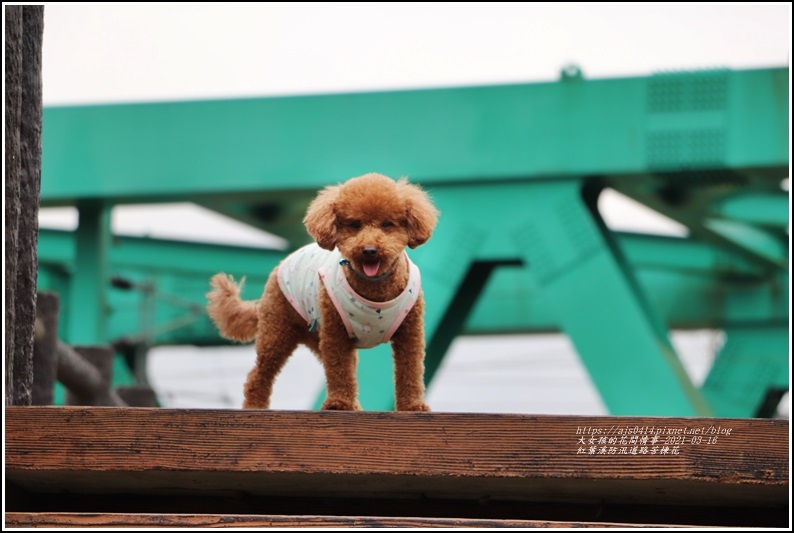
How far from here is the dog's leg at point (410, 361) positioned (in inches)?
111

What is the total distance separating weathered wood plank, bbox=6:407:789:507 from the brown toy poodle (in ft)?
1.97

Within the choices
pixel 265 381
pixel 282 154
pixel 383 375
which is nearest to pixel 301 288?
pixel 265 381

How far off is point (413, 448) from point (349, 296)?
2.37 feet

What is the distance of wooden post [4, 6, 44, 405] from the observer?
6.93 feet

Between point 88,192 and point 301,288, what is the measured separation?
516 cm

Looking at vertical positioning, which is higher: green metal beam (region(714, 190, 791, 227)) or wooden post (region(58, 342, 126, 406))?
green metal beam (region(714, 190, 791, 227))

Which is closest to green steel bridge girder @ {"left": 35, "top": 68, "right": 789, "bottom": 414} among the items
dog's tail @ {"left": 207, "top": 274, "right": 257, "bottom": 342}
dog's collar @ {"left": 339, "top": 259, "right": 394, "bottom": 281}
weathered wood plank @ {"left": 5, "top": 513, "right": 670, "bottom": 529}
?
dog's tail @ {"left": 207, "top": 274, "right": 257, "bottom": 342}

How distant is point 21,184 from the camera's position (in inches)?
87.9

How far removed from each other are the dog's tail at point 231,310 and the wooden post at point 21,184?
0.91 meters

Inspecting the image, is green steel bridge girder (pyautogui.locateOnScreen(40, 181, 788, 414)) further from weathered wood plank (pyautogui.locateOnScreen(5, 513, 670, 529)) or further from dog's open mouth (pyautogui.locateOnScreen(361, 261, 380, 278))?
weathered wood plank (pyautogui.locateOnScreen(5, 513, 670, 529))

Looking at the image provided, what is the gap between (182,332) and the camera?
10586 millimetres

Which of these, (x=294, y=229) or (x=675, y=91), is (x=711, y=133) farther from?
(x=294, y=229)

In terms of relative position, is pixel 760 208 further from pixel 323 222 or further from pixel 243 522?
pixel 243 522

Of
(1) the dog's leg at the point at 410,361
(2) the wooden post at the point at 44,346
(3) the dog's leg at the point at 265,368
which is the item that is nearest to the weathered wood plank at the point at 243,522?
(1) the dog's leg at the point at 410,361
